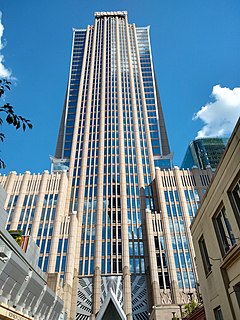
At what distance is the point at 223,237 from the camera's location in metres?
13.7

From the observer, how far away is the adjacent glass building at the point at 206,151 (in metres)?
106

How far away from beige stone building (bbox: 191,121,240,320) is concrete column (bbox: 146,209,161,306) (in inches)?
1310

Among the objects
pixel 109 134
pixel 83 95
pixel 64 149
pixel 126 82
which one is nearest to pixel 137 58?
pixel 126 82

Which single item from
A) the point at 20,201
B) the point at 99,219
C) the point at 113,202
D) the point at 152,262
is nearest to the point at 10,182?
the point at 20,201

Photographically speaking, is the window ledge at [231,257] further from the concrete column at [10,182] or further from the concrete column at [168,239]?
the concrete column at [10,182]

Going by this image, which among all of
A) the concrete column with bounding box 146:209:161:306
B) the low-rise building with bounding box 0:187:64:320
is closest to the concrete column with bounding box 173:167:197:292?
the concrete column with bounding box 146:209:161:306

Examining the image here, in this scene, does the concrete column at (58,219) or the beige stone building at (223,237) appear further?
the concrete column at (58,219)

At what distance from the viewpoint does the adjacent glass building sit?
347 ft

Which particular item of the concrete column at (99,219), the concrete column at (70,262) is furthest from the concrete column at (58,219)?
the concrete column at (99,219)

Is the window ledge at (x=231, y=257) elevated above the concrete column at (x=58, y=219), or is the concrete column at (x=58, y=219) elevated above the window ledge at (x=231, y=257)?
the concrete column at (x=58, y=219)

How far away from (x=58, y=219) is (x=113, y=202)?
42.7 feet

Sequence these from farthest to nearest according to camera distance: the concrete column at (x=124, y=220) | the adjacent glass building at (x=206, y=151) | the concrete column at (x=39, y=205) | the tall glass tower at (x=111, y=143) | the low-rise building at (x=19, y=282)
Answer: the adjacent glass building at (x=206, y=151) → the concrete column at (x=39, y=205) → the tall glass tower at (x=111, y=143) → the concrete column at (x=124, y=220) → the low-rise building at (x=19, y=282)

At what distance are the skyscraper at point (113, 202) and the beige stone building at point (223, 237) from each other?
60.3 feet

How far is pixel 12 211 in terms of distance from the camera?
5872 centimetres
